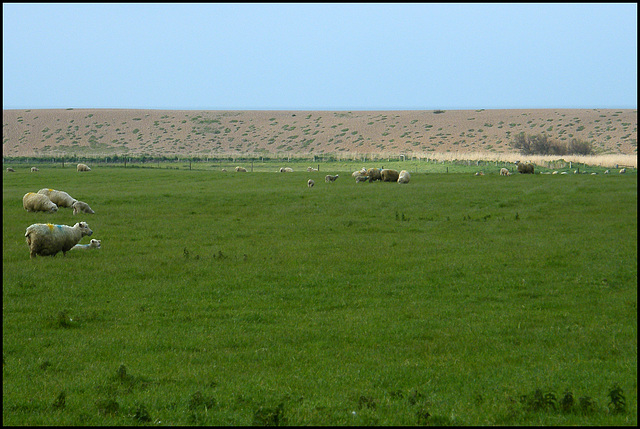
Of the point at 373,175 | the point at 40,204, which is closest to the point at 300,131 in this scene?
the point at 373,175

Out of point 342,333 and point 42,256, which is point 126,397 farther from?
point 42,256

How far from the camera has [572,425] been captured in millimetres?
7504

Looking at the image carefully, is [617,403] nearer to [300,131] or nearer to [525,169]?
[525,169]

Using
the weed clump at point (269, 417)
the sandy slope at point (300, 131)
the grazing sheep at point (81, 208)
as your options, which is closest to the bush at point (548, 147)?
the sandy slope at point (300, 131)

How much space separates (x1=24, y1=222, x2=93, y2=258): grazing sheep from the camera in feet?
59.6

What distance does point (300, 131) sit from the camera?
13112 centimetres

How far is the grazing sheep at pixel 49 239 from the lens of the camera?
1817 cm

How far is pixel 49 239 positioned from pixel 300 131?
375ft

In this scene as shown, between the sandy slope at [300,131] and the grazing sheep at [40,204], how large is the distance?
71.0 m

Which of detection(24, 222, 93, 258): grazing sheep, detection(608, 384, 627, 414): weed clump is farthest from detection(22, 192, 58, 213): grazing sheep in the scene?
detection(608, 384, 627, 414): weed clump

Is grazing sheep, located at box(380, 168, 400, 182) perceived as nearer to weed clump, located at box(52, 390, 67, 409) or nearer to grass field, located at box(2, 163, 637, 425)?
grass field, located at box(2, 163, 637, 425)

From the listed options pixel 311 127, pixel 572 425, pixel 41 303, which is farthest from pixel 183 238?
pixel 311 127

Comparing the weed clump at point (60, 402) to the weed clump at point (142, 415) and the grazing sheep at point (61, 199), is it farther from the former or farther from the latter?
the grazing sheep at point (61, 199)

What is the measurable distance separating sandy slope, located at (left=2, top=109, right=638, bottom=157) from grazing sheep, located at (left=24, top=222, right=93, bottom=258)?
263 feet
